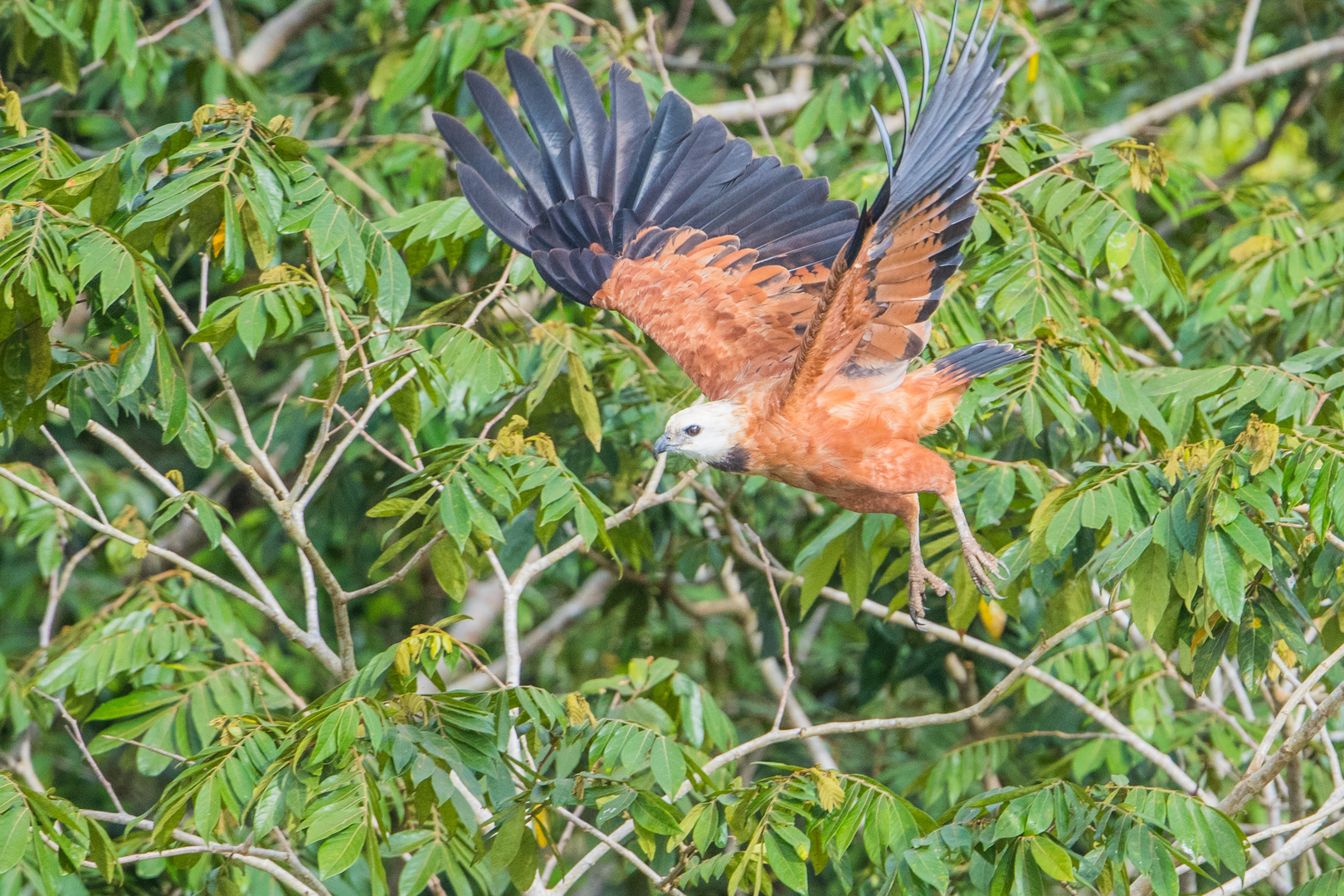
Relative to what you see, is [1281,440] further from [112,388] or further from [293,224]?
[112,388]

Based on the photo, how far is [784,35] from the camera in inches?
214

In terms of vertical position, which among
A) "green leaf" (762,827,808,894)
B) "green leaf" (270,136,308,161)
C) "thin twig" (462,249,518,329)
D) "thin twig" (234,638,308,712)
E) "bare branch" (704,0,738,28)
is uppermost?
"green leaf" (270,136,308,161)

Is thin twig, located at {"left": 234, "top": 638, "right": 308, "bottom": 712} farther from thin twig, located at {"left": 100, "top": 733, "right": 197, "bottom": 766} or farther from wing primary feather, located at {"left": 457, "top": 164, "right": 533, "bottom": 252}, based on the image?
wing primary feather, located at {"left": 457, "top": 164, "right": 533, "bottom": 252}

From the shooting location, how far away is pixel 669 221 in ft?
14.4

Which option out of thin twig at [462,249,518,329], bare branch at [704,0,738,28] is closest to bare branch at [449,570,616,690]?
thin twig at [462,249,518,329]

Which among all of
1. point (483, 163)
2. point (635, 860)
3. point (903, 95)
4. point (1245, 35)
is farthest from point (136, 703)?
point (1245, 35)

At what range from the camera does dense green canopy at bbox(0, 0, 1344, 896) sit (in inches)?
115

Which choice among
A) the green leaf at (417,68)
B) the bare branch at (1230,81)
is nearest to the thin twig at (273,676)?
the green leaf at (417,68)

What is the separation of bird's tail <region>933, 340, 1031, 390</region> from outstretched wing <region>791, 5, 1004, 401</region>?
0.50ft

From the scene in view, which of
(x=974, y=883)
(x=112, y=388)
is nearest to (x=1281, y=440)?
(x=974, y=883)

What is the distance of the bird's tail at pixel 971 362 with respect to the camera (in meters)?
3.63

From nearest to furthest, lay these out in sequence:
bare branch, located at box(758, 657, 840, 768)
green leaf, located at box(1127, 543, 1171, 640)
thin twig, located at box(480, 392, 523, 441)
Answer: green leaf, located at box(1127, 543, 1171, 640), thin twig, located at box(480, 392, 523, 441), bare branch, located at box(758, 657, 840, 768)

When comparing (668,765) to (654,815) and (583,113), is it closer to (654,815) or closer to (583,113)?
(654,815)

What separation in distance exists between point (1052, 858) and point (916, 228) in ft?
5.16
